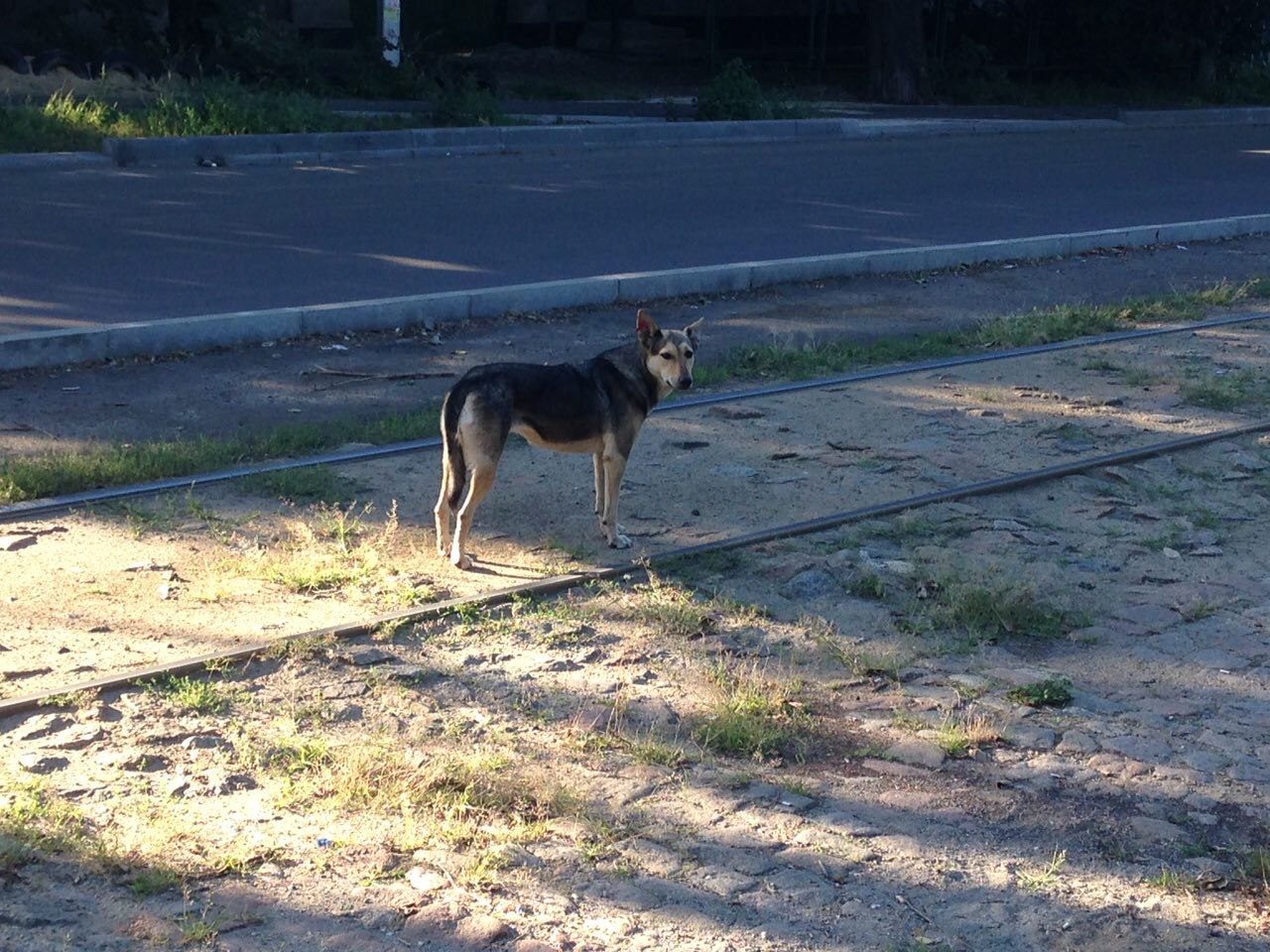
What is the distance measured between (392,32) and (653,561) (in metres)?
16.7

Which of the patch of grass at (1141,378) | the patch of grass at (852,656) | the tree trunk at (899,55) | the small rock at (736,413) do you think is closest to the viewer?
the patch of grass at (852,656)

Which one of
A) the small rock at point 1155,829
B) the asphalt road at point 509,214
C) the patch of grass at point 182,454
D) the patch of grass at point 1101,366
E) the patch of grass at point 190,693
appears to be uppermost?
the asphalt road at point 509,214

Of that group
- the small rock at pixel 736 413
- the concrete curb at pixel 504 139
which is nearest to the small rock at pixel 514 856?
the small rock at pixel 736 413

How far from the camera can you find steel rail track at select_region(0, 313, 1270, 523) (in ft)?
20.9

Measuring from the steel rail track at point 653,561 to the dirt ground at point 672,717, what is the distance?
0.07m

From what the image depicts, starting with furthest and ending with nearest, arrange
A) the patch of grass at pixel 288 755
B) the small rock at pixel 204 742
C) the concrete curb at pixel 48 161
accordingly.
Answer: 1. the concrete curb at pixel 48 161
2. the small rock at pixel 204 742
3. the patch of grass at pixel 288 755

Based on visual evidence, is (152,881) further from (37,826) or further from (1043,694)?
(1043,694)

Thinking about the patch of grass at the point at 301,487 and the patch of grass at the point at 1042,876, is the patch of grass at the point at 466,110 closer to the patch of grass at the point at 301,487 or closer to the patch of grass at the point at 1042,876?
the patch of grass at the point at 301,487

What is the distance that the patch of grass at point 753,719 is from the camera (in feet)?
15.3

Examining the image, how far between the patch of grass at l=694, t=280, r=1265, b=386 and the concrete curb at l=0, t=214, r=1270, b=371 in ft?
4.61

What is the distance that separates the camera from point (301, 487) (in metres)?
6.68

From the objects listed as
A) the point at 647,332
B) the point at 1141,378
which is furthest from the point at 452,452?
the point at 1141,378

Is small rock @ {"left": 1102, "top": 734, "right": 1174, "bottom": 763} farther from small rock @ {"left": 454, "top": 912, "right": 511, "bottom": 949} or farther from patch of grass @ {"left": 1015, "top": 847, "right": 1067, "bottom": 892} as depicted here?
small rock @ {"left": 454, "top": 912, "right": 511, "bottom": 949}

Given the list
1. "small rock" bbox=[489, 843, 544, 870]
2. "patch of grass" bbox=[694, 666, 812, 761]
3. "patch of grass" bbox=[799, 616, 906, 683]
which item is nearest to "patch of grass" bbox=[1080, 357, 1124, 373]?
"patch of grass" bbox=[799, 616, 906, 683]
